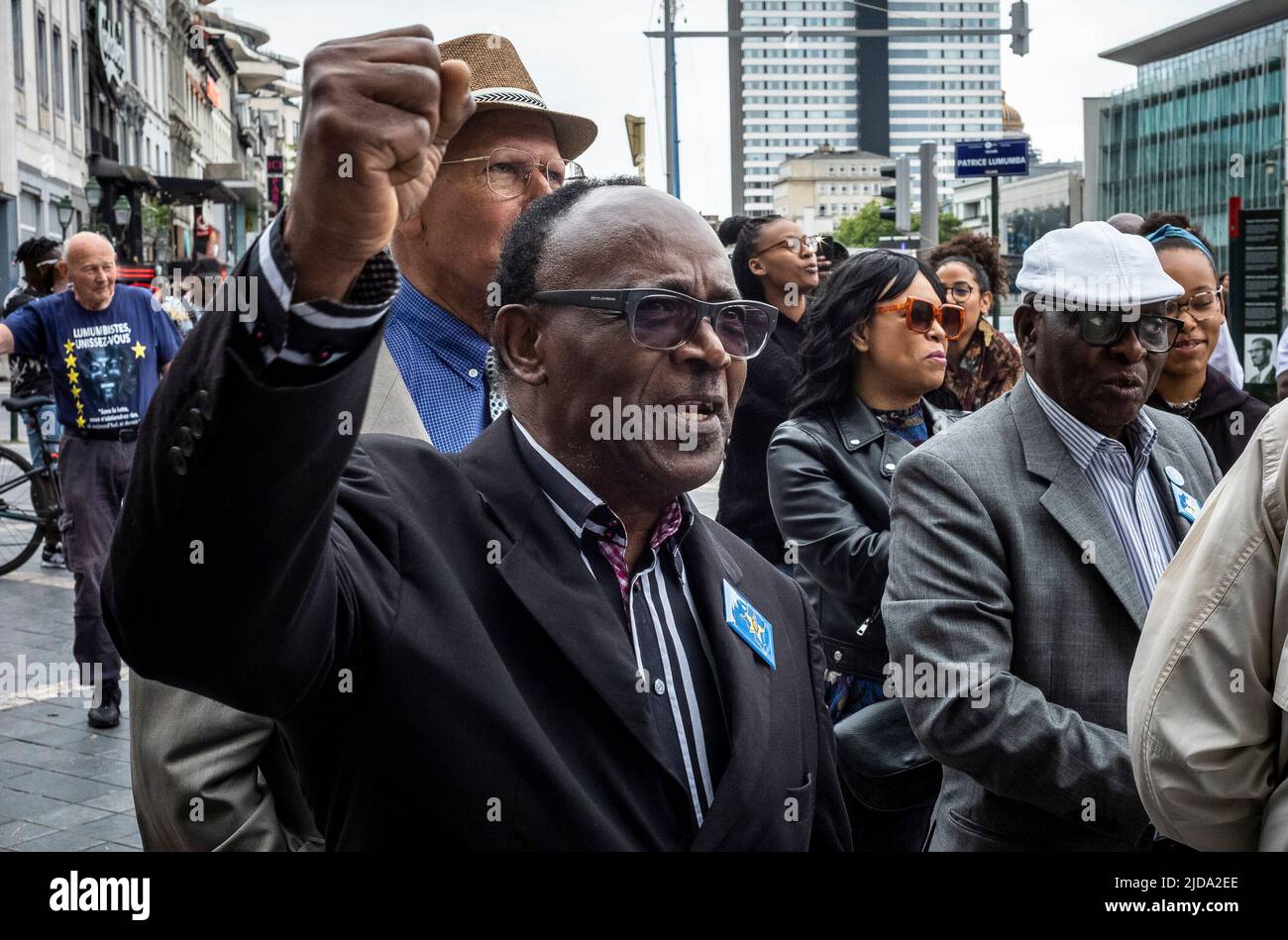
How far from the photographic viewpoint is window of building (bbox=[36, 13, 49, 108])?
33781 millimetres

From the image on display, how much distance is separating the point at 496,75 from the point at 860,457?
162cm

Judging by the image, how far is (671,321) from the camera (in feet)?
6.29

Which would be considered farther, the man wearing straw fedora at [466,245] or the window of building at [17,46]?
the window of building at [17,46]

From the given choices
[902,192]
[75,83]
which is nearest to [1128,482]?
[902,192]

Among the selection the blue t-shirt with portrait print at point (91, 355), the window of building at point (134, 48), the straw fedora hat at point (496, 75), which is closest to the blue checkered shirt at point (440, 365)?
the straw fedora hat at point (496, 75)

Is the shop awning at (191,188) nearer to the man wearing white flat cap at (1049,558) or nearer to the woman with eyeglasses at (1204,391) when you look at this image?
the woman with eyeglasses at (1204,391)

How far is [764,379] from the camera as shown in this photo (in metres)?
4.95

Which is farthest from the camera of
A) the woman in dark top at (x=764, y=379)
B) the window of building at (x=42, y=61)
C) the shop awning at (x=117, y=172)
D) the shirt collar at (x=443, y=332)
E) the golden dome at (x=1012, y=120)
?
the golden dome at (x=1012, y=120)

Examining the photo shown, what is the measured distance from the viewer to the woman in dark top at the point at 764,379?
15.6 feet

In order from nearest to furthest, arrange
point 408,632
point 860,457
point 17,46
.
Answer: point 408,632, point 860,457, point 17,46

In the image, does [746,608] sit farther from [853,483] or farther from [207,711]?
[853,483]

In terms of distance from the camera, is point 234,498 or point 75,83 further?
point 75,83

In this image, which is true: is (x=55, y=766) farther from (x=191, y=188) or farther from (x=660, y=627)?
(x=191, y=188)
